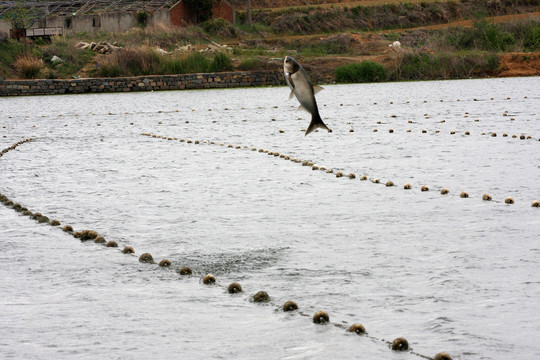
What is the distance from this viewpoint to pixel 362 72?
3281cm

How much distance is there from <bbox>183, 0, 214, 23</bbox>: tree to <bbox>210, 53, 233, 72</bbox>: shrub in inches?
599

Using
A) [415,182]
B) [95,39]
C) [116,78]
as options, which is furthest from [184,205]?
[95,39]

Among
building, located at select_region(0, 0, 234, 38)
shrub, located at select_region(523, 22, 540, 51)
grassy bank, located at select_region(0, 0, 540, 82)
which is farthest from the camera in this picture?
building, located at select_region(0, 0, 234, 38)

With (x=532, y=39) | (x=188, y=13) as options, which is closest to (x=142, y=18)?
(x=188, y=13)

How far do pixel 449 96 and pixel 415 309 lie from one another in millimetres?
18799

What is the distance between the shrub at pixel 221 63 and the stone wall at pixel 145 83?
831 millimetres

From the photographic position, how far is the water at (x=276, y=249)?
13.5 ft

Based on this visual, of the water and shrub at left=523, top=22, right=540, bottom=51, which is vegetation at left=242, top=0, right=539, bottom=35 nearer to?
shrub at left=523, top=22, right=540, bottom=51

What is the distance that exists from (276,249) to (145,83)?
1145 inches

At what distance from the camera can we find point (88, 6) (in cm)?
4938

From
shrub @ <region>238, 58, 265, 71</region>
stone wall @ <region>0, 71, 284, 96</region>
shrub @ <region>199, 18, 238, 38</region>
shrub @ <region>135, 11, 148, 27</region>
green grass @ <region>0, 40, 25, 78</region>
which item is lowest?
stone wall @ <region>0, 71, 284, 96</region>

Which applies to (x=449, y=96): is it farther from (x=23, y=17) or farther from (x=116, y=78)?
(x=23, y=17)

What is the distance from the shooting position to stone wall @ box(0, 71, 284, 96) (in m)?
33.9

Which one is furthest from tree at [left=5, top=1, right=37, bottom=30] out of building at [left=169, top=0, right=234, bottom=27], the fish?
the fish
